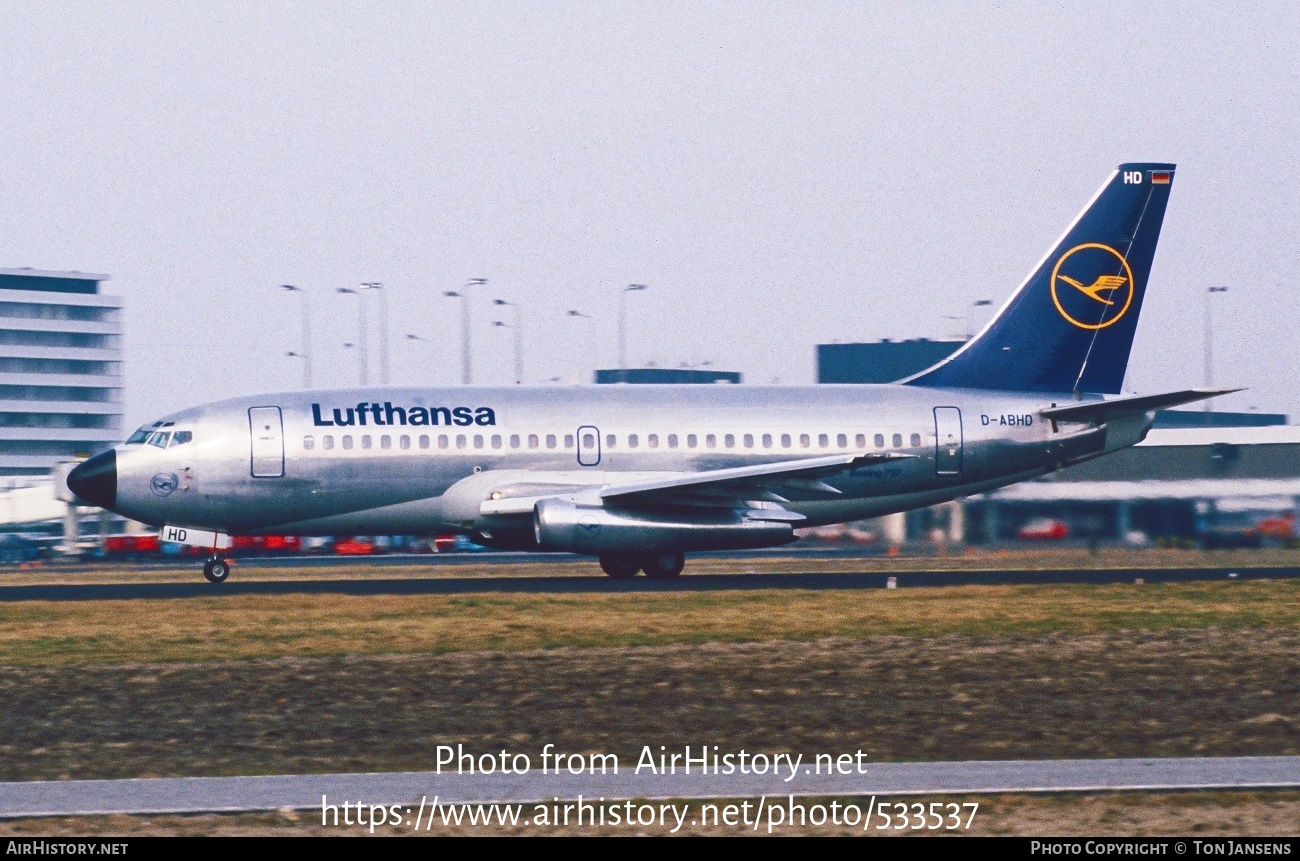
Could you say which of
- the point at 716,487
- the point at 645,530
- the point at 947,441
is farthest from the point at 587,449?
the point at 947,441

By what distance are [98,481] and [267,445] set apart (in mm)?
3649

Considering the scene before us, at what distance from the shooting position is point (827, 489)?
1447 inches

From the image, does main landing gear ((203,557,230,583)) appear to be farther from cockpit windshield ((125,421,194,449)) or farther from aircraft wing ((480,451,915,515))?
aircraft wing ((480,451,915,515))

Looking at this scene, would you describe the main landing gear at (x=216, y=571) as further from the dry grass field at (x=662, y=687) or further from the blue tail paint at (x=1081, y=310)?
the blue tail paint at (x=1081, y=310)

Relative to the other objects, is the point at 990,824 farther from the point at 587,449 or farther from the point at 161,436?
the point at 161,436

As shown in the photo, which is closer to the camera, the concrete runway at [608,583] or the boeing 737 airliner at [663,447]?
the concrete runway at [608,583]

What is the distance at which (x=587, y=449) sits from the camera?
1435 inches

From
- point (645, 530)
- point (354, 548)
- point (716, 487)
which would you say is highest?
point (716, 487)

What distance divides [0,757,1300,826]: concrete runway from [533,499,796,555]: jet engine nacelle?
2021cm

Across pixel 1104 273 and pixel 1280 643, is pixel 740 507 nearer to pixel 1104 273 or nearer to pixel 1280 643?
pixel 1104 273

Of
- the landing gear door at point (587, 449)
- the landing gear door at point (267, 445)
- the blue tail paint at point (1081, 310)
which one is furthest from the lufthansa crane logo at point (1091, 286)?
the landing gear door at point (267, 445)

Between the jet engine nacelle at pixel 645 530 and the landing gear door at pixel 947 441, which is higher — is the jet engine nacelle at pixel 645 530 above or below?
below

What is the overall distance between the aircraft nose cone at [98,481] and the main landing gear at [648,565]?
425 inches

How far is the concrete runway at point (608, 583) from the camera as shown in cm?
3244
